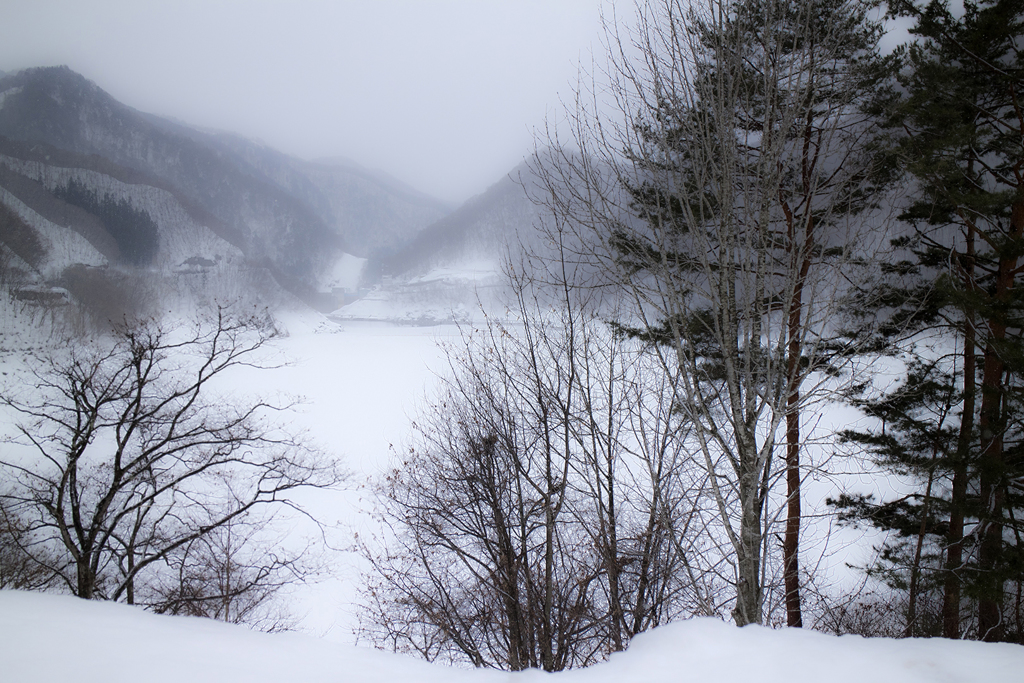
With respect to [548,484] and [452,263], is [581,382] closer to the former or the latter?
[548,484]

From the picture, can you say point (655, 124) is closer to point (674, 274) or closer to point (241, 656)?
point (674, 274)

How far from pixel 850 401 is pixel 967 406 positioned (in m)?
1.54

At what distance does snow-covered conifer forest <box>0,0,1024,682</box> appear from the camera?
2.54 m

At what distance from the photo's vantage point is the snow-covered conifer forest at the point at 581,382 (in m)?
2.54

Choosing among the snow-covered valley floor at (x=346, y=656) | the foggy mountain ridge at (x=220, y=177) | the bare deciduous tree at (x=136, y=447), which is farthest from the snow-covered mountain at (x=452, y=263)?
the snow-covered valley floor at (x=346, y=656)

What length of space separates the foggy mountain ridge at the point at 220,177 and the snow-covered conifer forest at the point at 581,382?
87mm

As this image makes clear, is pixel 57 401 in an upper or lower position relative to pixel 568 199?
lower

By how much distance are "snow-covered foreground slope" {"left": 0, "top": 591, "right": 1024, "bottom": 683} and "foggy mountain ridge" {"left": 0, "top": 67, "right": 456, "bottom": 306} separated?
31.9 ft

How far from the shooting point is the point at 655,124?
2941 millimetres

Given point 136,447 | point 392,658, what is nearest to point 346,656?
point 392,658

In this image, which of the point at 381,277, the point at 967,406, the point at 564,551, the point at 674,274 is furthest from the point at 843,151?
the point at 381,277

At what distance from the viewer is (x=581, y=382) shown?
4473mm

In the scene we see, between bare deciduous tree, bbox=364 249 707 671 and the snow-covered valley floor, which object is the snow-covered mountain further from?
the snow-covered valley floor

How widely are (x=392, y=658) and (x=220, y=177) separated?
13484 millimetres
